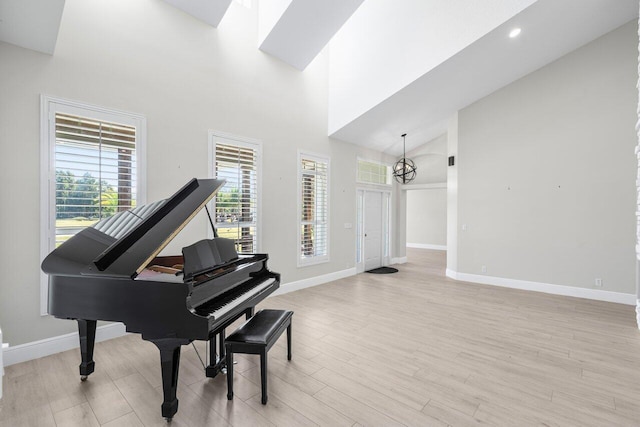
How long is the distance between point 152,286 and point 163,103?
105 inches

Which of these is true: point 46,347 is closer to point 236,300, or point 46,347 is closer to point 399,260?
point 236,300

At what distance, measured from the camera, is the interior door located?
7.11 metres

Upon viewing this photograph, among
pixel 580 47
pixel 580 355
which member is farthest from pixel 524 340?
pixel 580 47

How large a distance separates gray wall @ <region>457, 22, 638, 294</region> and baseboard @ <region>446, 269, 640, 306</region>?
0.09 m

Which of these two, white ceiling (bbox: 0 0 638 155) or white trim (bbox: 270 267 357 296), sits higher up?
white ceiling (bbox: 0 0 638 155)

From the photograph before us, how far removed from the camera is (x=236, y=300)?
7.38ft

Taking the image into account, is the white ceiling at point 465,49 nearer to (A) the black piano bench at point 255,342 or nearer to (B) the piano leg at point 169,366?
(B) the piano leg at point 169,366

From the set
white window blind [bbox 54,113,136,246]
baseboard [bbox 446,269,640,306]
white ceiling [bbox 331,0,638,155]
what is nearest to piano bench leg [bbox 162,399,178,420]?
white window blind [bbox 54,113,136,246]

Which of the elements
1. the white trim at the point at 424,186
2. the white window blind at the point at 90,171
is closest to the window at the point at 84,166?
the white window blind at the point at 90,171

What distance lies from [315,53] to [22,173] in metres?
4.20

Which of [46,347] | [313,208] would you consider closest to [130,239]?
[46,347]

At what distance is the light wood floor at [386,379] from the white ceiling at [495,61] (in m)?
3.60

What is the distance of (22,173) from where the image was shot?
2752mm

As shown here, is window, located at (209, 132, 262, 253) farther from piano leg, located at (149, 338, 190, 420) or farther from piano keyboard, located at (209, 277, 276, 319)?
piano leg, located at (149, 338, 190, 420)
